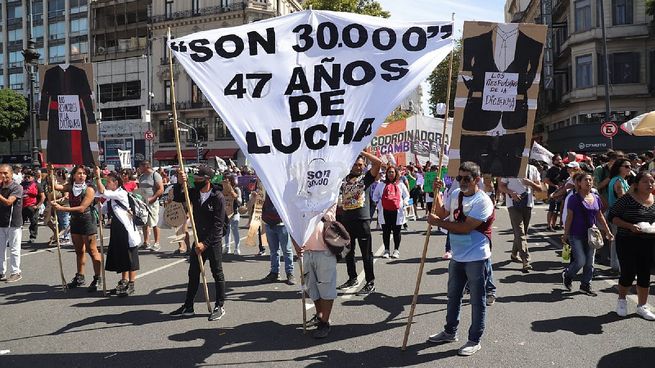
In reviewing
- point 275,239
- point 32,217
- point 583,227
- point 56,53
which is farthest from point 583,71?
point 56,53

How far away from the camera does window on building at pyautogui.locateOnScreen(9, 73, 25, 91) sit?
215 ft

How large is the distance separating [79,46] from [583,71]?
2019 inches

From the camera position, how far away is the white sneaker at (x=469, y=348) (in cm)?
502

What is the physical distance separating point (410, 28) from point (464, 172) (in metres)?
1.70

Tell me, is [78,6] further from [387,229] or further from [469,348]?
[469,348]

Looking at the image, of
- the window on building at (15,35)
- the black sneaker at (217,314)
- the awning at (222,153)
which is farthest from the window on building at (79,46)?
the black sneaker at (217,314)

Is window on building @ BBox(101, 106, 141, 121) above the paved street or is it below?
above

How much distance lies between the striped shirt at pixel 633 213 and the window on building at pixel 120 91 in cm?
5508

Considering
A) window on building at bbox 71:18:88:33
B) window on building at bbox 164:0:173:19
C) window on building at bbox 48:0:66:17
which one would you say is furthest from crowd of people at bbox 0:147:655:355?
window on building at bbox 48:0:66:17

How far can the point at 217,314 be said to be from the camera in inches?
252

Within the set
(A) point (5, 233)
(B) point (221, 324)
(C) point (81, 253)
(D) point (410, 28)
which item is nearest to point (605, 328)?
(D) point (410, 28)

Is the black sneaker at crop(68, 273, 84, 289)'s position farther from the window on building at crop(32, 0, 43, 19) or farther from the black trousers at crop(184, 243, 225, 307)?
the window on building at crop(32, 0, 43, 19)

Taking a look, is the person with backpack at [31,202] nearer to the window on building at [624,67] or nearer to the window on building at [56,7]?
the window on building at [624,67]

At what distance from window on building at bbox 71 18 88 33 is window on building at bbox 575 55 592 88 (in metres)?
50.1
